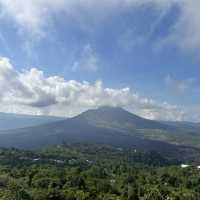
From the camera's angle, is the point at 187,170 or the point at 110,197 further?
the point at 187,170

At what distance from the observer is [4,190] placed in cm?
9638

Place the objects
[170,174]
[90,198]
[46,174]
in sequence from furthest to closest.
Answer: [170,174]
[46,174]
[90,198]

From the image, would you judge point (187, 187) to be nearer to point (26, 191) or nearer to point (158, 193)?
point (158, 193)

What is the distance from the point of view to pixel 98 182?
110m

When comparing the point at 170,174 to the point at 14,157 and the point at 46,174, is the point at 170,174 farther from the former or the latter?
the point at 14,157

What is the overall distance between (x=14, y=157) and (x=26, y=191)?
109985mm

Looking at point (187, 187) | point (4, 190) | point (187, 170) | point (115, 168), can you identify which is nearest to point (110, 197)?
point (4, 190)

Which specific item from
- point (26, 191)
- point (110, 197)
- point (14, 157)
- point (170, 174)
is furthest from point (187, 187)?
point (14, 157)

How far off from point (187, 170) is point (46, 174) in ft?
222

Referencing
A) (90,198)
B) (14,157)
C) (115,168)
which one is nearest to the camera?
(90,198)

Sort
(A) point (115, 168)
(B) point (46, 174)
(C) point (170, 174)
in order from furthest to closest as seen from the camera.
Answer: (A) point (115, 168), (C) point (170, 174), (B) point (46, 174)

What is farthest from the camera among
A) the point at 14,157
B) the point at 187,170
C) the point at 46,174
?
the point at 14,157

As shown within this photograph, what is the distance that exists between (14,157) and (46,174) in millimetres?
87546

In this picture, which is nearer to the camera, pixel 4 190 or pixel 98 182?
pixel 4 190
